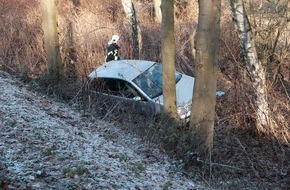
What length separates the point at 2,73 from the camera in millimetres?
12586

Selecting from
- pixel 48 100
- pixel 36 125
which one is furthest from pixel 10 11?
pixel 36 125

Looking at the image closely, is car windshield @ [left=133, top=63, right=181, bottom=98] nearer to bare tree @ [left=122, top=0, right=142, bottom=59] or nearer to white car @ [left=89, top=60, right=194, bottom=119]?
white car @ [left=89, top=60, right=194, bottom=119]

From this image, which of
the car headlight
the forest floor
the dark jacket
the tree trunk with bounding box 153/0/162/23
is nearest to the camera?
the forest floor

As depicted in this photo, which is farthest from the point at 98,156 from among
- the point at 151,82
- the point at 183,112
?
the point at 151,82

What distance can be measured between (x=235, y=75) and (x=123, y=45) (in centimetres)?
530

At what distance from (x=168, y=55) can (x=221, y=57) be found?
23.5 feet

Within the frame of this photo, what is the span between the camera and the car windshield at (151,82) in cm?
1016

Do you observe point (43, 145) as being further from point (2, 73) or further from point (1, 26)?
point (1, 26)

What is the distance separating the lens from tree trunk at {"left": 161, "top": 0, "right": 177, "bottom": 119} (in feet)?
27.8

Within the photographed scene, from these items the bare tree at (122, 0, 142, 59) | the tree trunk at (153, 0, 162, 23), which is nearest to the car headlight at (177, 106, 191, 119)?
the bare tree at (122, 0, 142, 59)

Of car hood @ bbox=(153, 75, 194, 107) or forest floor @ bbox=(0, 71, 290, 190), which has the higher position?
car hood @ bbox=(153, 75, 194, 107)

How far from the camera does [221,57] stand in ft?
51.1

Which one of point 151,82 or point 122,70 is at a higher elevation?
point 122,70

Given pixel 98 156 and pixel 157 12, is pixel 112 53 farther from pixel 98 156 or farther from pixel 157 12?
pixel 157 12
